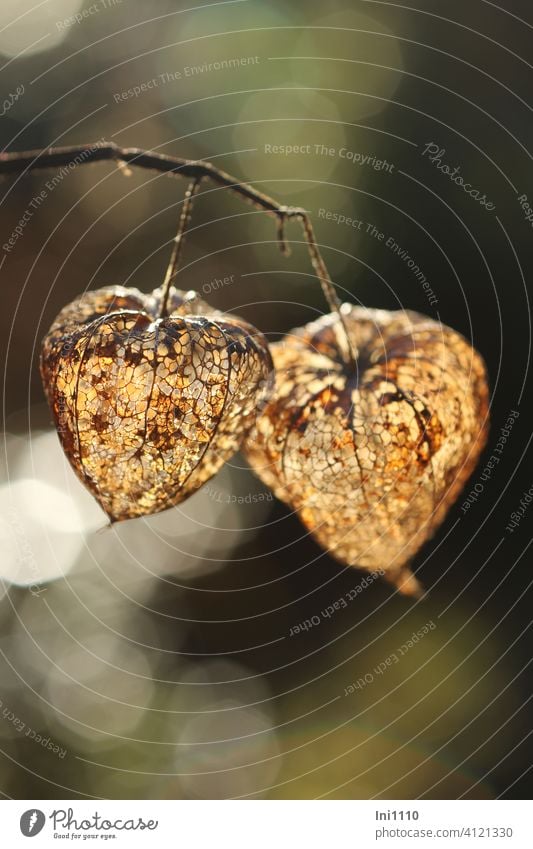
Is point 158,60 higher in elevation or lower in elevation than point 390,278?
higher

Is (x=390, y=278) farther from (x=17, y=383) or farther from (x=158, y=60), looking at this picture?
(x=17, y=383)

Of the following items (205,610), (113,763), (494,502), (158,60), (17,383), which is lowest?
(113,763)

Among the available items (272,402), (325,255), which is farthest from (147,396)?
(325,255)

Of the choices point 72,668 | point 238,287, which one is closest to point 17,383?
point 238,287

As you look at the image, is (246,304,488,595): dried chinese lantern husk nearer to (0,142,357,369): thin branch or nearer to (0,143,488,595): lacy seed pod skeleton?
(0,143,488,595): lacy seed pod skeleton

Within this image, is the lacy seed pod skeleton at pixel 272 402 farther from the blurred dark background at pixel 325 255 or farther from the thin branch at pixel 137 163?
the blurred dark background at pixel 325 255

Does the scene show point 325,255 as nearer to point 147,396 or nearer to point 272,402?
point 272,402
